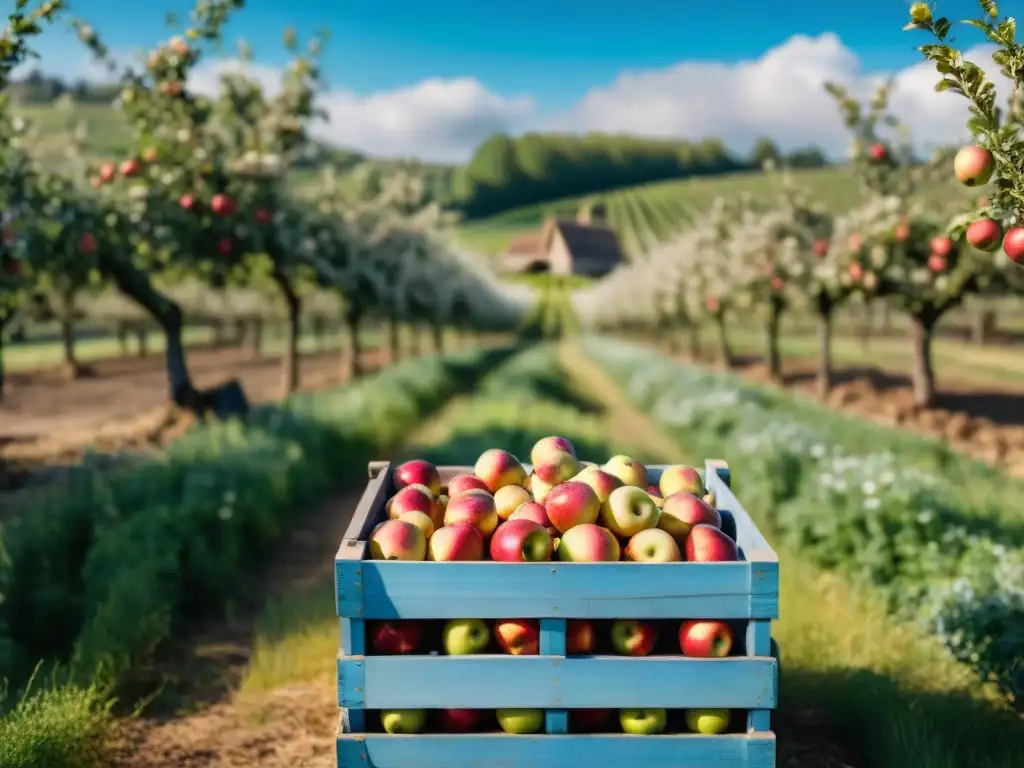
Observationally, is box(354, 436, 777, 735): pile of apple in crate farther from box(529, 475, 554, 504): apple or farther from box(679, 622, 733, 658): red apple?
box(529, 475, 554, 504): apple

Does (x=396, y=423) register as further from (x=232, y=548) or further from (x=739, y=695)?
(x=739, y=695)

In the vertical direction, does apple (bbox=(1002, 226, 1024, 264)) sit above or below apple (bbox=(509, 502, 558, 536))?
above

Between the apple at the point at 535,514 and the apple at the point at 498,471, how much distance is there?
436 mm

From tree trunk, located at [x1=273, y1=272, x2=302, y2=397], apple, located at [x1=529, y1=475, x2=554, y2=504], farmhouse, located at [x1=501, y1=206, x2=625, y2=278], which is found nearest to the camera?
apple, located at [x1=529, y1=475, x2=554, y2=504]

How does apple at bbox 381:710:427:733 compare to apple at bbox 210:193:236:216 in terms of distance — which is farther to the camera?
apple at bbox 210:193:236:216

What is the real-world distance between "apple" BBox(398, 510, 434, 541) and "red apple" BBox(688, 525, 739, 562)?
97 cm

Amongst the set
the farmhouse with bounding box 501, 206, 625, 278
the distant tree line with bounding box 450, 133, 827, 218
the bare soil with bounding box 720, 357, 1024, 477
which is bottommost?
the bare soil with bounding box 720, 357, 1024, 477

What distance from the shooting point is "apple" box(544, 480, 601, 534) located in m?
3.17

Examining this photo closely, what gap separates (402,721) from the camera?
9.89 feet

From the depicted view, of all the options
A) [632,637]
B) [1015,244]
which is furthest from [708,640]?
[1015,244]

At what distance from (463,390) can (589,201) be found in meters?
111

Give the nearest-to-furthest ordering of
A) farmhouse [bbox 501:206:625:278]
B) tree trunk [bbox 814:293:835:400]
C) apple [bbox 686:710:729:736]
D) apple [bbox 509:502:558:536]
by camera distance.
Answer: apple [bbox 686:710:729:736] < apple [bbox 509:502:558:536] < tree trunk [bbox 814:293:835:400] < farmhouse [bbox 501:206:625:278]

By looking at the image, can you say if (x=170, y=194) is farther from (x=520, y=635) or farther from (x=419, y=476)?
(x=520, y=635)

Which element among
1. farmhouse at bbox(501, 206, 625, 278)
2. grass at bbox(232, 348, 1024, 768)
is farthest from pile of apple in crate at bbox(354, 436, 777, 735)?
farmhouse at bbox(501, 206, 625, 278)
